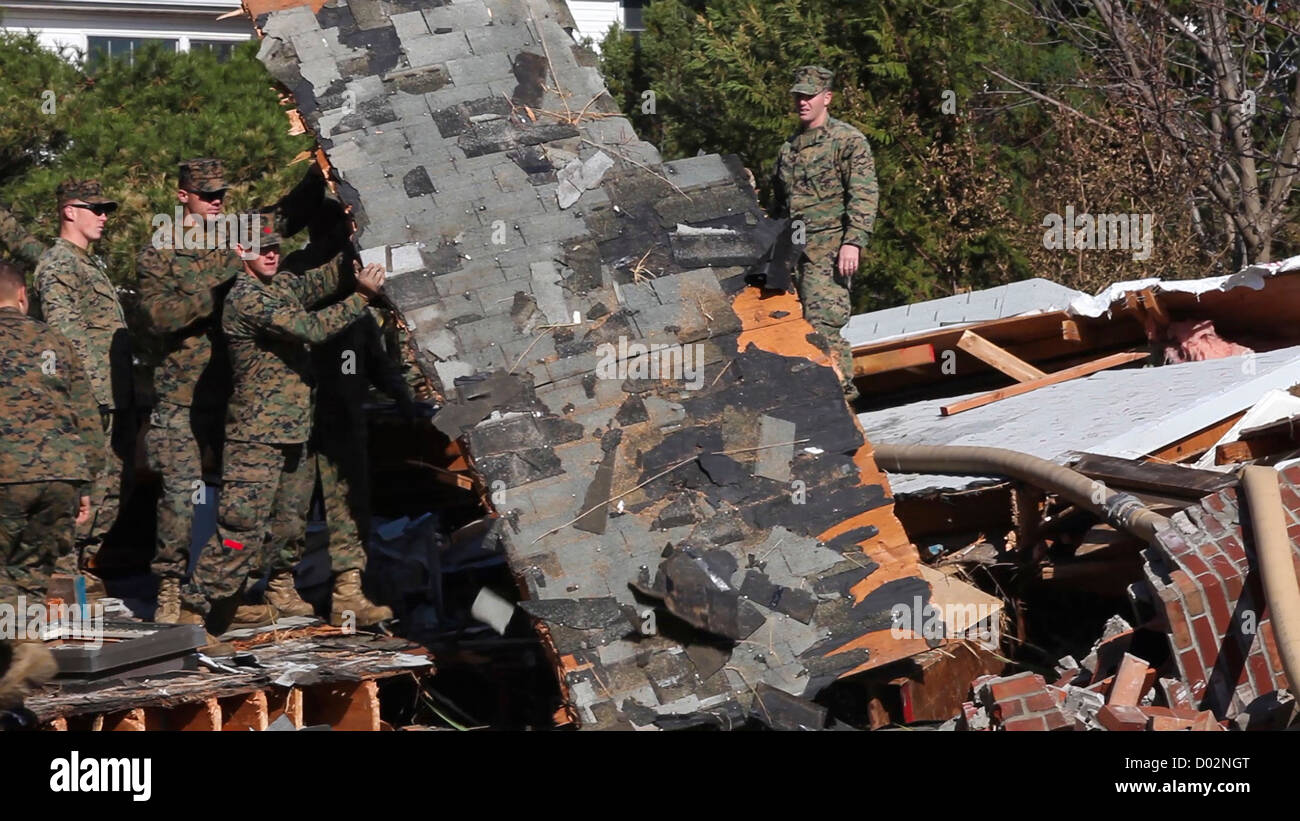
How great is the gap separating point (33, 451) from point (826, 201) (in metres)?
4.42

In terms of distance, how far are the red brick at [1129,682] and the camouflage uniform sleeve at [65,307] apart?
5.20 meters

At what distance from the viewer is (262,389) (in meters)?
7.54

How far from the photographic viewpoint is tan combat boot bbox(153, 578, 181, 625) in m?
7.80

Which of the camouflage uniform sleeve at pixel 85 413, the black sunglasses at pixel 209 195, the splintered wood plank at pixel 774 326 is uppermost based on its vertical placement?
the black sunglasses at pixel 209 195

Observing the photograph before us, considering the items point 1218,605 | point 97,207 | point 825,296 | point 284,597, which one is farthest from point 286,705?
point 1218,605

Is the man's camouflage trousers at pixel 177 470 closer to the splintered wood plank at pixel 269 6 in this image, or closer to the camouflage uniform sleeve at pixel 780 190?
the splintered wood plank at pixel 269 6

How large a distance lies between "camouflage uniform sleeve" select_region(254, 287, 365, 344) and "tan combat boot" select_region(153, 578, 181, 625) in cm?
141

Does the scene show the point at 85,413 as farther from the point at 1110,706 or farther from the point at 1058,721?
the point at 1110,706

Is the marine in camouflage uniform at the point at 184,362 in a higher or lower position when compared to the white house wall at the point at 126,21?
lower

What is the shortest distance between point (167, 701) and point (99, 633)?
958 mm

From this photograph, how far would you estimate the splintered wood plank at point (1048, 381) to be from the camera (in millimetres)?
9594

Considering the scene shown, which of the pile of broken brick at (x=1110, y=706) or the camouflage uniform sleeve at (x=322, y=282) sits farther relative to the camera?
the camouflage uniform sleeve at (x=322, y=282)

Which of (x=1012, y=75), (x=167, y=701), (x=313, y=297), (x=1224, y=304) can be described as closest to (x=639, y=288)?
(x=313, y=297)

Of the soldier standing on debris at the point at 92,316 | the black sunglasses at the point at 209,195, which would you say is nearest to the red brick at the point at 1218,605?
the black sunglasses at the point at 209,195
